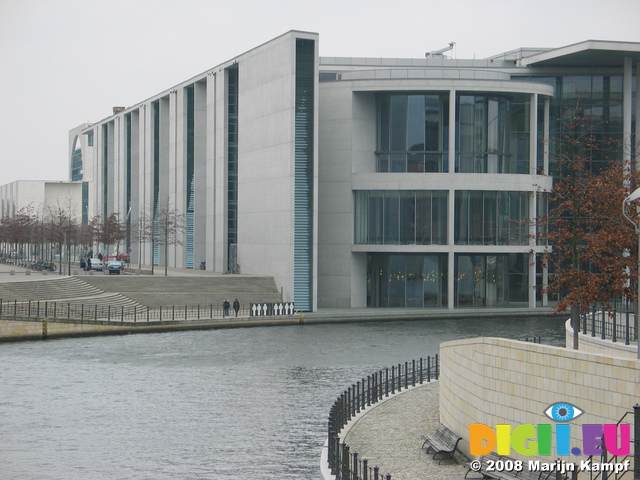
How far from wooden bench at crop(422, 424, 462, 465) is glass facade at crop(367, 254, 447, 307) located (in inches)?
2034

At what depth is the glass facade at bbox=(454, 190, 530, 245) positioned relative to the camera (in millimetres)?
75125

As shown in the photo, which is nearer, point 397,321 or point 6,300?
point 6,300

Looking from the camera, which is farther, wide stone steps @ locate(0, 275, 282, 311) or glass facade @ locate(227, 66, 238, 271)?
glass facade @ locate(227, 66, 238, 271)

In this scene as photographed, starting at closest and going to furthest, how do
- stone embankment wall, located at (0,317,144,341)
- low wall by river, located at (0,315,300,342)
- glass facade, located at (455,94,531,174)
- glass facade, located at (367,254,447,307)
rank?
1. stone embankment wall, located at (0,317,144,341)
2. low wall by river, located at (0,315,300,342)
3. glass facade, located at (455,94,531,174)
4. glass facade, located at (367,254,447,307)

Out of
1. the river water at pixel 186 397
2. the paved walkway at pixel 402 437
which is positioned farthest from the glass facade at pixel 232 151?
the paved walkway at pixel 402 437

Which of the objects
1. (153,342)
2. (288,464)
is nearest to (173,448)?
(288,464)

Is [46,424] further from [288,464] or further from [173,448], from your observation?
[288,464]

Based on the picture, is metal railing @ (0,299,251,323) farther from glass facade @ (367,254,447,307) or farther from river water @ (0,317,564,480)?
glass facade @ (367,254,447,307)

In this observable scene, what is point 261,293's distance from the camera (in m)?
74.6

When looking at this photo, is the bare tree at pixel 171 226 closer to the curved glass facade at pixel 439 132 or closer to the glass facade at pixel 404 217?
the glass facade at pixel 404 217

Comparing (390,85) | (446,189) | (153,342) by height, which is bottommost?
(153,342)

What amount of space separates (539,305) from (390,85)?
855 inches

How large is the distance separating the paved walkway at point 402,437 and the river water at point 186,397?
4.78 ft

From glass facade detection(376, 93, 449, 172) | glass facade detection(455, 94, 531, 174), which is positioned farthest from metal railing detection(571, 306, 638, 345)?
glass facade detection(455, 94, 531, 174)
